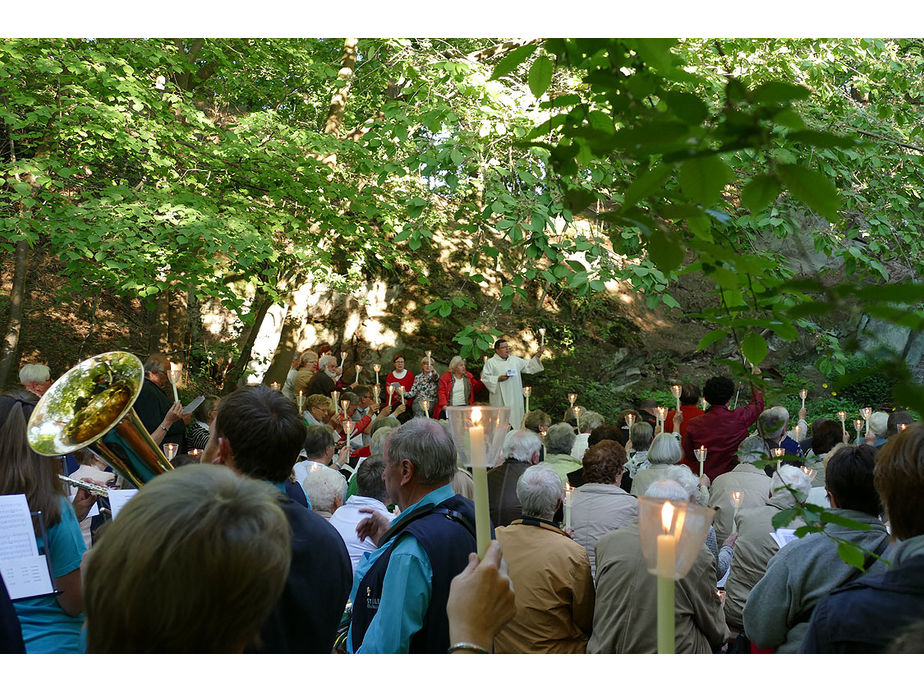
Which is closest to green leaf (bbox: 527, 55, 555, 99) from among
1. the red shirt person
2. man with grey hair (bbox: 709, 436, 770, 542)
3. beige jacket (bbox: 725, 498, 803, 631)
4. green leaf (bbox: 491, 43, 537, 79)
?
green leaf (bbox: 491, 43, 537, 79)

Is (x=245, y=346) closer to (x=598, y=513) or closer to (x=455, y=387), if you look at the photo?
(x=455, y=387)

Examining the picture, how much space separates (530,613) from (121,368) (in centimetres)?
193

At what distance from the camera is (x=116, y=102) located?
9.77 metres

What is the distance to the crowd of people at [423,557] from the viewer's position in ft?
4.17

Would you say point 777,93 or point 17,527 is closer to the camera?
point 777,93

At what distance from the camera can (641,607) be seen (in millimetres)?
3156

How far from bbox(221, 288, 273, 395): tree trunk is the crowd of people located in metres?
9.42

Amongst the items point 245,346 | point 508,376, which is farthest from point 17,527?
point 245,346

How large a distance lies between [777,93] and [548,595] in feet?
8.58

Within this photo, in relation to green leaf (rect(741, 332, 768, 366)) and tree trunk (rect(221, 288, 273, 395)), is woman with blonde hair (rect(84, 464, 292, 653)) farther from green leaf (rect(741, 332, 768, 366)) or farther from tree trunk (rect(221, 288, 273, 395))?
tree trunk (rect(221, 288, 273, 395))

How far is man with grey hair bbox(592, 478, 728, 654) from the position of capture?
3.15 meters

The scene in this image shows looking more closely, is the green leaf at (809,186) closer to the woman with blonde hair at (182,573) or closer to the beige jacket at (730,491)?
the woman with blonde hair at (182,573)

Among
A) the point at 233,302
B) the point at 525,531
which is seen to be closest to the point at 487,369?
the point at 233,302

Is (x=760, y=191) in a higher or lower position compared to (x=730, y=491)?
higher
